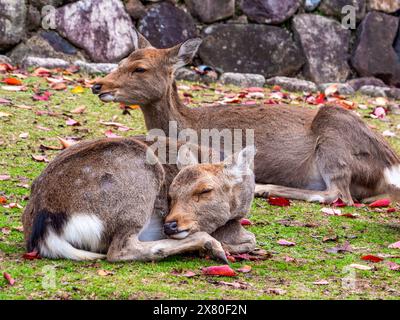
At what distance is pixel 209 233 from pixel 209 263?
1.27 ft

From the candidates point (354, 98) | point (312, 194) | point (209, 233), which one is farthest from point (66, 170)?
point (354, 98)

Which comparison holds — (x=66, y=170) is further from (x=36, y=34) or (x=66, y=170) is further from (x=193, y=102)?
(x=36, y=34)

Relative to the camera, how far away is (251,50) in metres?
11.7

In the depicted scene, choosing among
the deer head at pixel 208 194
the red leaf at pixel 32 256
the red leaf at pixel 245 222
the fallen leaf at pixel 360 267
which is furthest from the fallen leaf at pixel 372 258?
the red leaf at pixel 32 256

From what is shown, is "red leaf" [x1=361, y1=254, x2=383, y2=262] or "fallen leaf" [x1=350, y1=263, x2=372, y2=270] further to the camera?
"red leaf" [x1=361, y1=254, x2=383, y2=262]

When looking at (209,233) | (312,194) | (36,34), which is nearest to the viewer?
(209,233)

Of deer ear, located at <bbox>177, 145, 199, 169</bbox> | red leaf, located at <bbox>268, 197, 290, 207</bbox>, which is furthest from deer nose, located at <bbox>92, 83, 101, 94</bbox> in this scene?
deer ear, located at <bbox>177, 145, 199, 169</bbox>

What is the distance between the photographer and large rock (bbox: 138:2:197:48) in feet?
37.1

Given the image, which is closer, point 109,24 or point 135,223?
point 135,223

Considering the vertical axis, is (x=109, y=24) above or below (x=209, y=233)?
above

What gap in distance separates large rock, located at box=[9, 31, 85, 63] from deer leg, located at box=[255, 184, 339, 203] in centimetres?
432

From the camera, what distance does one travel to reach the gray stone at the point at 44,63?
10.7 metres

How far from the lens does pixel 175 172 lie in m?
5.93

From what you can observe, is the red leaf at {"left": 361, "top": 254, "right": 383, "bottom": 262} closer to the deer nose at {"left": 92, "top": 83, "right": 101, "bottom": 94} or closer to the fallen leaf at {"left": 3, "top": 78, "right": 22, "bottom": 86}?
the deer nose at {"left": 92, "top": 83, "right": 101, "bottom": 94}
